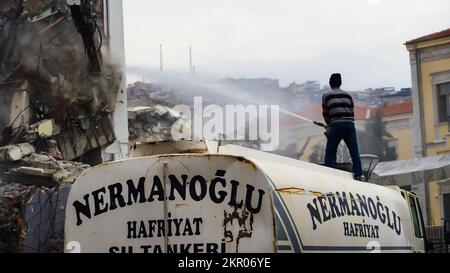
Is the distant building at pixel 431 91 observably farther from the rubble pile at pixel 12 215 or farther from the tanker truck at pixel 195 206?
the tanker truck at pixel 195 206

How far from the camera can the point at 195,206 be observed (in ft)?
25.9

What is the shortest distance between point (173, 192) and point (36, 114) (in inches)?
483

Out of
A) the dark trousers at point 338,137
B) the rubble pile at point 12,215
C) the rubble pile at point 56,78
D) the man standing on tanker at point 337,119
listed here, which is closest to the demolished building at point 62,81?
the rubble pile at point 56,78

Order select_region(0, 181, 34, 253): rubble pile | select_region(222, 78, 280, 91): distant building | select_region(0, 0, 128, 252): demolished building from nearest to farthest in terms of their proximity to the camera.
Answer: select_region(0, 181, 34, 253): rubble pile
select_region(0, 0, 128, 252): demolished building
select_region(222, 78, 280, 91): distant building

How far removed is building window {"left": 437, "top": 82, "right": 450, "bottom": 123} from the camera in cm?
4006

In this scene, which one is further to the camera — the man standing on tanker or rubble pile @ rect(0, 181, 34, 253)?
rubble pile @ rect(0, 181, 34, 253)

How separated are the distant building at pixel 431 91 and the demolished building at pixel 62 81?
22.7m

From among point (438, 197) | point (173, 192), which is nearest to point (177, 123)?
point (173, 192)

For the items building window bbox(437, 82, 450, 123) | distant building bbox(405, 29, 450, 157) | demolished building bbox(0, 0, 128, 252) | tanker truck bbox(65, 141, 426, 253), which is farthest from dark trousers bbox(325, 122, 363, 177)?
building window bbox(437, 82, 450, 123)

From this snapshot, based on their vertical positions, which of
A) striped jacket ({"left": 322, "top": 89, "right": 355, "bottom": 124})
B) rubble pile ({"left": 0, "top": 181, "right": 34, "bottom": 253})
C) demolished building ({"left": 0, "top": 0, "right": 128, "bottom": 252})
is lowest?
rubble pile ({"left": 0, "top": 181, "right": 34, "bottom": 253})

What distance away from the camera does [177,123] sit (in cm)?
2198

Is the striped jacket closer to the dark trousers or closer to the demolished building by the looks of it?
the dark trousers

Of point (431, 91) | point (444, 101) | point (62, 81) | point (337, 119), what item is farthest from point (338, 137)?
point (431, 91)
